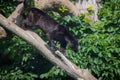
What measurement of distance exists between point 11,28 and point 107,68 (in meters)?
1.90

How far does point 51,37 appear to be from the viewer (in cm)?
601

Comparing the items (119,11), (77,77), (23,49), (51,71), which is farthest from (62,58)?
(119,11)

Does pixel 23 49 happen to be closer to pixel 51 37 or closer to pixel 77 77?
pixel 51 37

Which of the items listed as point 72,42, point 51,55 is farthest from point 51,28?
point 51,55

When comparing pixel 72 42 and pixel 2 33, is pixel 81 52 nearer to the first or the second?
pixel 72 42

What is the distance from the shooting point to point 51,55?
558 centimetres

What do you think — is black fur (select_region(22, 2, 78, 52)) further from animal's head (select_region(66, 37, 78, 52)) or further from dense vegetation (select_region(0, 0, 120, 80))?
dense vegetation (select_region(0, 0, 120, 80))

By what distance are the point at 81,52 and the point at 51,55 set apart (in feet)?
2.73

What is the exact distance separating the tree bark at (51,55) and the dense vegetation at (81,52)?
0.45 m

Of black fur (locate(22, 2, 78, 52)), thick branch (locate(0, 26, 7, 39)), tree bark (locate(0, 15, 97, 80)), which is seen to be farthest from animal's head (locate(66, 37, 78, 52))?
thick branch (locate(0, 26, 7, 39))

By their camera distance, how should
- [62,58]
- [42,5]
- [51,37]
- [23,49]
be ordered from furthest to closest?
[42,5] < [23,49] < [51,37] < [62,58]

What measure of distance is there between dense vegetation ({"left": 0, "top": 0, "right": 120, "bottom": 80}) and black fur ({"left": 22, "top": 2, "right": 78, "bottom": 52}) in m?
0.19

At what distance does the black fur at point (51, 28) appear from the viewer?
19.2 feet

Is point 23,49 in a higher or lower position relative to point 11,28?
lower
